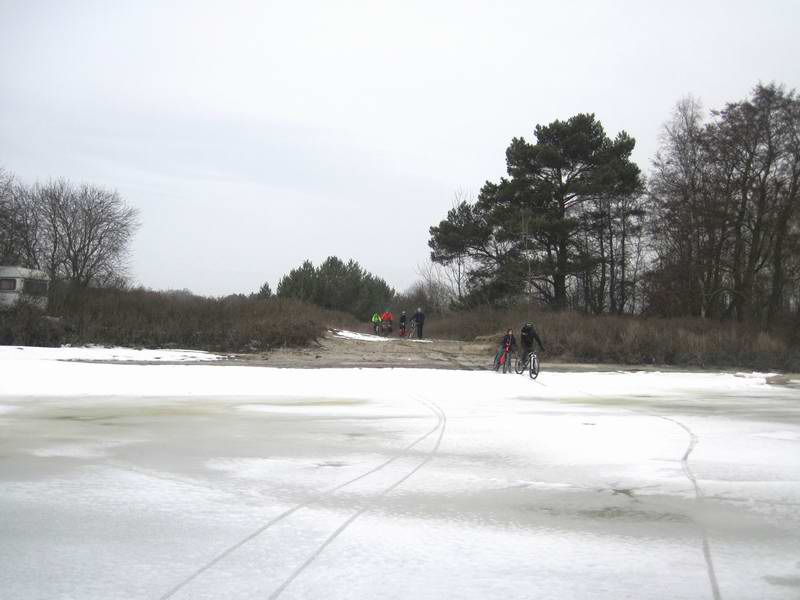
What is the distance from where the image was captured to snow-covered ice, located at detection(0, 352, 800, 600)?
14.5 feet

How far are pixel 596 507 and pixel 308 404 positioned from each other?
8.88m

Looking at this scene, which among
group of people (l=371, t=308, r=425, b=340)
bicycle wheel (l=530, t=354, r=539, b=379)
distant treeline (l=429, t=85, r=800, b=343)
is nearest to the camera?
bicycle wheel (l=530, t=354, r=539, b=379)

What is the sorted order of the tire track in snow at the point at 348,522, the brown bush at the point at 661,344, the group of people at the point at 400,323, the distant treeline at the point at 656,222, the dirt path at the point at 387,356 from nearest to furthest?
the tire track in snow at the point at 348,522, the dirt path at the point at 387,356, the brown bush at the point at 661,344, the distant treeline at the point at 656,222, the group of people at the point at 400,323

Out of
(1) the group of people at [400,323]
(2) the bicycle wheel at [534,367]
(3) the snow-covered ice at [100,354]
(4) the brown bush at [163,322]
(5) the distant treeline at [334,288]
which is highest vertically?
(5) the distant treeline at [334,288]

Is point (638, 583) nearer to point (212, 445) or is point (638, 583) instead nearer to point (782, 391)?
point (212, 445)

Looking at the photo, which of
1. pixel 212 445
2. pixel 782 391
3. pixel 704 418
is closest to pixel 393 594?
pixel 212 445

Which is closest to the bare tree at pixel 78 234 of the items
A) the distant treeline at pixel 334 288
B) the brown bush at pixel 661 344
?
the distant treeline at pixel 334 288

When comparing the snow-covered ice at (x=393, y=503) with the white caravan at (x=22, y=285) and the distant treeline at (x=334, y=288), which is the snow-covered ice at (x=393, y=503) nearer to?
the white caravan at (x=22, y=285)

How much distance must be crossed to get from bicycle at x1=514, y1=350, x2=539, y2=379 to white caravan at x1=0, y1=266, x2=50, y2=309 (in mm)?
19248

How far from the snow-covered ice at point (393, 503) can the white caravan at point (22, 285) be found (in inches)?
749

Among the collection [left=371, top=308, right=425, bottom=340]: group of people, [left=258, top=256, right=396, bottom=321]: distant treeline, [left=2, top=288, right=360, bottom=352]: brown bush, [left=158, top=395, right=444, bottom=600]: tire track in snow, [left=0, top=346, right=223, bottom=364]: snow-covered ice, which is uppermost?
[left=258, top=256, right=396, bottom=321]: distant treeline

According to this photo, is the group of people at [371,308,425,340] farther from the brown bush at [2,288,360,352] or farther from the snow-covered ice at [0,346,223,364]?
the snow-covered ice at [0,346,223,364]

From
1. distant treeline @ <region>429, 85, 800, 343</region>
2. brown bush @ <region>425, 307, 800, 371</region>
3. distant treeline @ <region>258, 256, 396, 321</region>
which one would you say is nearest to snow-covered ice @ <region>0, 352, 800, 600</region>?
brown bush @ <region>425, 307, 800, 371</region>

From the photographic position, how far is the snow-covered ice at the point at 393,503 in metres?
4.41
